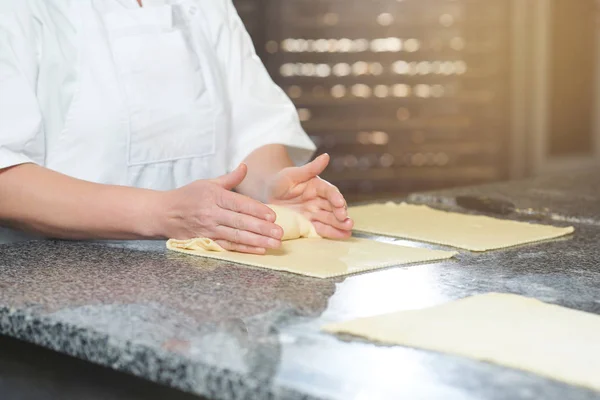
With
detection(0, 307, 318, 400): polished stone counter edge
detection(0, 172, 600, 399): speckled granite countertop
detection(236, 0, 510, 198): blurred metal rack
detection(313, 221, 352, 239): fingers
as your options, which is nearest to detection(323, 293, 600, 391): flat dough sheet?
detection(0, 172, 600, 399): speckled granite countertop

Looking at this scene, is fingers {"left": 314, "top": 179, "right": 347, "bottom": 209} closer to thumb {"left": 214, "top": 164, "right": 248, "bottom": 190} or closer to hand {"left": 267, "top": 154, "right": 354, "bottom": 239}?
hand {"left": 267, "top": 154, "right": 354, "bottom": 239}

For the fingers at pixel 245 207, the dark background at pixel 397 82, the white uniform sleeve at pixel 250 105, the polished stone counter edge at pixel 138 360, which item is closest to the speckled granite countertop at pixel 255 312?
the polished stone counter edge at pixel 138 360

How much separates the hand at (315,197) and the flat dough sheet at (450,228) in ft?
0.32

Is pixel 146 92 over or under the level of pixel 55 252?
over

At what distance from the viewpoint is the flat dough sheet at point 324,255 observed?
48.1 inches

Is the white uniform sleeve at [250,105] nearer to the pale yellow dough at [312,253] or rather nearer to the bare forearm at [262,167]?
the bare forearm at [262,167]

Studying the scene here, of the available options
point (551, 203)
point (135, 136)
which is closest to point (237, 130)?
point (135, 136)

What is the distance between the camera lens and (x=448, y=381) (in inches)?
30.5

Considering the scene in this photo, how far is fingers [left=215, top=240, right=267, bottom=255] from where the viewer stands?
4.34 ft

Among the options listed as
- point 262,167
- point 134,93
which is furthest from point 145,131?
point 262,167

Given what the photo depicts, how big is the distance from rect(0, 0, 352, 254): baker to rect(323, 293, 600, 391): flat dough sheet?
0.40 meters

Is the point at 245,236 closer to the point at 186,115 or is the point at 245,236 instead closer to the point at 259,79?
the point at 186,115

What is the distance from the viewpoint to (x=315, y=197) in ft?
5.05

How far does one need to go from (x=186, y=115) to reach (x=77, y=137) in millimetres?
237
